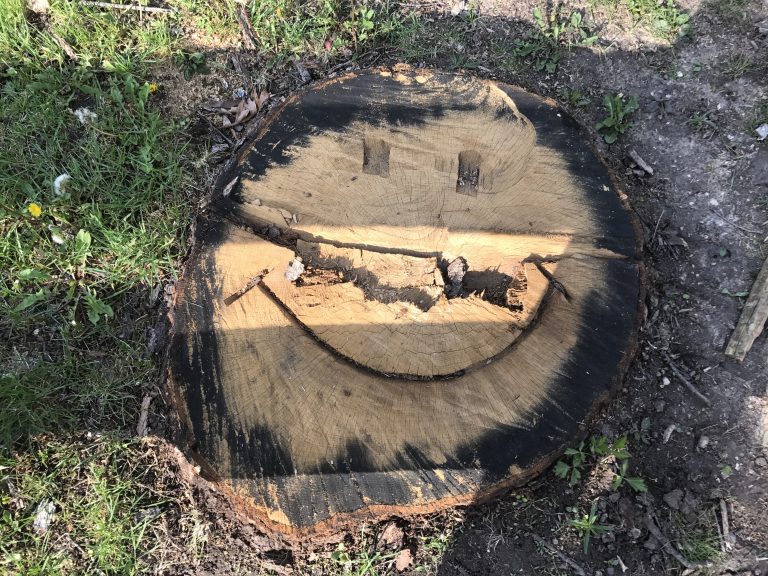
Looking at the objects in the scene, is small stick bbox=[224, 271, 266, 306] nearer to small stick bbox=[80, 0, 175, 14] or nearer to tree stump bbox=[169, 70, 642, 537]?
tree stump bbox=[169, 70, 642, 537]

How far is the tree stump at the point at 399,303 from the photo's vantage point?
1570 mm

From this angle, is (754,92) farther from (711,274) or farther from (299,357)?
(299,357)

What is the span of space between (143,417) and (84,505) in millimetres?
381

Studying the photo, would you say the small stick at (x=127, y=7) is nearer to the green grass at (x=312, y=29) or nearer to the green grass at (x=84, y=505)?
the green grass at (x=312, y=29)

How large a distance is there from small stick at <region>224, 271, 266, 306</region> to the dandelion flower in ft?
4.26

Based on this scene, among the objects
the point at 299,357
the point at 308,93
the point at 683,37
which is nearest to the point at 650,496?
the point at 299,357

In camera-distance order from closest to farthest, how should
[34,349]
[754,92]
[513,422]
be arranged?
1. [513,422]
2. [34,349]
3. [754,92]

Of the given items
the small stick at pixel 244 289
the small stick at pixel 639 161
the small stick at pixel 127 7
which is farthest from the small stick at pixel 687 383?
the small stick at pixel 127 7

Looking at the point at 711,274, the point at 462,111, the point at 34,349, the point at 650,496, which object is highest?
the point at 462,111

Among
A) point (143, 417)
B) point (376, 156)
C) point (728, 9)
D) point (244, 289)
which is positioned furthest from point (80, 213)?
point (728, 9)

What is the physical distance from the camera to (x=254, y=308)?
5.53 ft

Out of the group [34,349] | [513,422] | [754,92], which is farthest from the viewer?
[754,92]

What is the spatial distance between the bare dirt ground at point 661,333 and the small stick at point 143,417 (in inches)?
2.5

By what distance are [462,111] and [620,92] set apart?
1.19 metres
